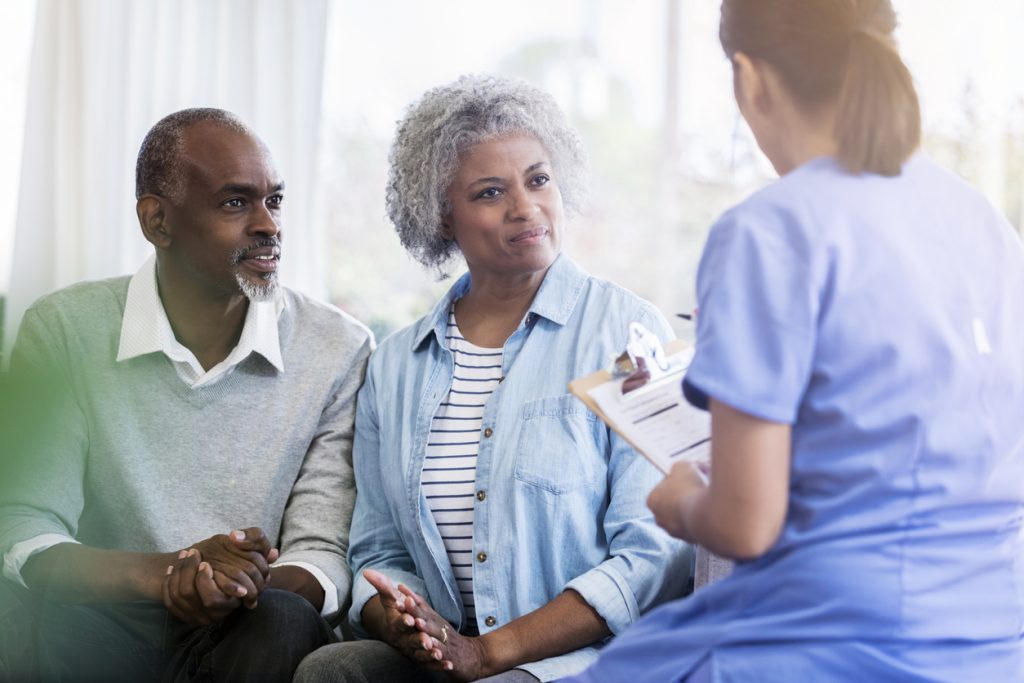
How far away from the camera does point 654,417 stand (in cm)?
116

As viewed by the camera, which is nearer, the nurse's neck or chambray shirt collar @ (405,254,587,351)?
the nurse's neck

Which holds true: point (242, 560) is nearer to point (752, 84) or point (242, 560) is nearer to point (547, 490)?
point (547, 490)

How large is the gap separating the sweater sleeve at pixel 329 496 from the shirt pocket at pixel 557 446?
1.40 ft

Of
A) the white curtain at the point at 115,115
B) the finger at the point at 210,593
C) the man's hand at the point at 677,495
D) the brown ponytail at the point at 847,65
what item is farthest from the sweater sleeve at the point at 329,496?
the brown ponytail at the point at 847,65

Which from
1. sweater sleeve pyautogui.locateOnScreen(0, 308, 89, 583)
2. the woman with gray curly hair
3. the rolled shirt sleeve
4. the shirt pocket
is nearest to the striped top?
the woman with gray curly hair

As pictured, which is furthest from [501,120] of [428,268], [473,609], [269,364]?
[473,609]

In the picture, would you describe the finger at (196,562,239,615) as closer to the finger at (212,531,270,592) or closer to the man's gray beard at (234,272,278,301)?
the finger at (212,531,270,592)

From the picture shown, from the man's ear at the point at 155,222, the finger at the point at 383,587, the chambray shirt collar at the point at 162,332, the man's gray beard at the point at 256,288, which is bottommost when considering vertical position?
the finger at the point at 383,587

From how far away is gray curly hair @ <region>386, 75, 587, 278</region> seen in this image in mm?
1823

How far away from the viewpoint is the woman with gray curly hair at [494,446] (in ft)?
5.13

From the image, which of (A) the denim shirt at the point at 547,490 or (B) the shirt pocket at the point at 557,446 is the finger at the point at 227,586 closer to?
(A) the denim shirt at the point at 547,490

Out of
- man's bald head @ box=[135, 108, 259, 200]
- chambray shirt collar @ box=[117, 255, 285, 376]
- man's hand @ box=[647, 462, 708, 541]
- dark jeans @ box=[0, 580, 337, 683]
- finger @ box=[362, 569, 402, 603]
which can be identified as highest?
man's bald head @ box=[135, 108, 259, 200]

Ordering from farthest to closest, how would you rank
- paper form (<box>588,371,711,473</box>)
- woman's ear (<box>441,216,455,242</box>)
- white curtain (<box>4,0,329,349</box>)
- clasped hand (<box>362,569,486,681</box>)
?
white curtain (<box>4,0,329,349</box>)
woman's ear (<box>441,216,455,242</box>)
clasped hand (<box>362,569,486,681</box>)
paper form (<box>588,371,711,473</box>)

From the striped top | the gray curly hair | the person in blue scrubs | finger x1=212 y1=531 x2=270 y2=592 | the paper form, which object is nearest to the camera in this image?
the person in blue scrubs
